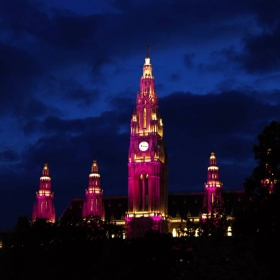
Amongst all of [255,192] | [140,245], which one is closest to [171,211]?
[140,245]

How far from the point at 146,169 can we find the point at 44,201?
2827 centimetres

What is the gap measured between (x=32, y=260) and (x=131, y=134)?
8162cm

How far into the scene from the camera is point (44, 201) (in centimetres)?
18750

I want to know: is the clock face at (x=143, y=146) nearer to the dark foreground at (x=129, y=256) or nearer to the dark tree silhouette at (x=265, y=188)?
the dark foreground at (x=129, y=256)

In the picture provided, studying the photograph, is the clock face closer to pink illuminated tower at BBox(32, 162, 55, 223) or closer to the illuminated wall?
the illuminated wall

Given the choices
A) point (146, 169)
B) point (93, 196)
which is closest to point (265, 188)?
point (146, 169)

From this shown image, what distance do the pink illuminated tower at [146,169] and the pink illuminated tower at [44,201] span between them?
22.6 m

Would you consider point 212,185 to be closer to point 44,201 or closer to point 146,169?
point 146,169

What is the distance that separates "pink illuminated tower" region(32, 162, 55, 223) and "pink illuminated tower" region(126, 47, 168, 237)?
22.6 metres

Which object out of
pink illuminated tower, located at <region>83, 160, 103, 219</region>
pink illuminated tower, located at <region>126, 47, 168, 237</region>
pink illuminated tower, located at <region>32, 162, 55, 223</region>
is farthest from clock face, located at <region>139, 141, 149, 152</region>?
pink illuminated tower, located at <region>32, 162, 55, 223</region>

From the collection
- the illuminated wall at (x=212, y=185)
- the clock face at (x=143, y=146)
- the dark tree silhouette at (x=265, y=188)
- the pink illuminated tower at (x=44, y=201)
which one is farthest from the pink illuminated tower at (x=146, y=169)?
the dark tree silhouette at (x=265, y=188)

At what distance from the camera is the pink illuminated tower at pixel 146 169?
17300 centimetres

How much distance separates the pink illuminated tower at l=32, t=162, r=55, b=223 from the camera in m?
187

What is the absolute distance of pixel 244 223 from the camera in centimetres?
Answer: 6706
